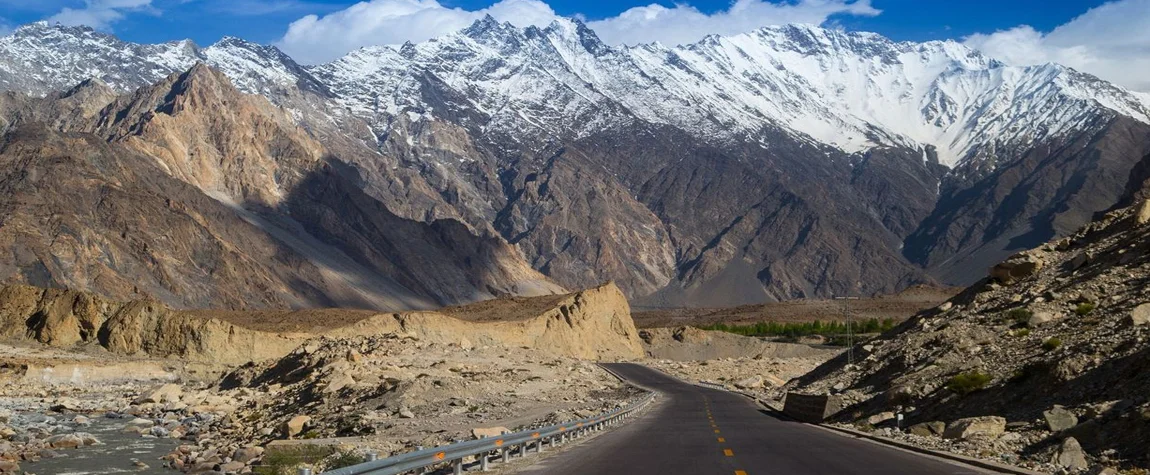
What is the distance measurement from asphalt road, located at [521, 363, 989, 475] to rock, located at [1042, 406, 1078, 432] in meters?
3.22

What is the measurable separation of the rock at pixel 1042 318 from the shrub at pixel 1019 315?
12.2 inches

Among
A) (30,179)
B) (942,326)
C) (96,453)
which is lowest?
(96,453)

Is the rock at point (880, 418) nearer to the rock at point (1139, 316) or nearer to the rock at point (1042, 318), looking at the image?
the rock at point (1042, 318)

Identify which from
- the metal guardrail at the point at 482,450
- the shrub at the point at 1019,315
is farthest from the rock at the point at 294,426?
the shrub at the point at 1019,315

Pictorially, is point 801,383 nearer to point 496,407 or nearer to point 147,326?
point 496,407

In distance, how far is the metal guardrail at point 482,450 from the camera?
60.6 ft

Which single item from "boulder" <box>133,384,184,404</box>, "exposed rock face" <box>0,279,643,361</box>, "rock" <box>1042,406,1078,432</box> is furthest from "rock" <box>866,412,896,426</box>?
"exposed rock face" <box>0,279,643,361</box>

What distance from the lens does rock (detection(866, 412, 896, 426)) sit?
37.0 metres

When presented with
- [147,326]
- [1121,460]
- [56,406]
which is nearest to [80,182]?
[147,326]

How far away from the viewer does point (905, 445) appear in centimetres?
2886

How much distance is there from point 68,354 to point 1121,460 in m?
94.1

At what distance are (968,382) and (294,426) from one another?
23.9m

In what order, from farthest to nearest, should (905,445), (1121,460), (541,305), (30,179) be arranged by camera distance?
1. (30,179)
2. (541,305)
3. (905,445)
4. (1121,460)

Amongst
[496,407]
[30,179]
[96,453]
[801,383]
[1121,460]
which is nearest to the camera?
[1121,460]
